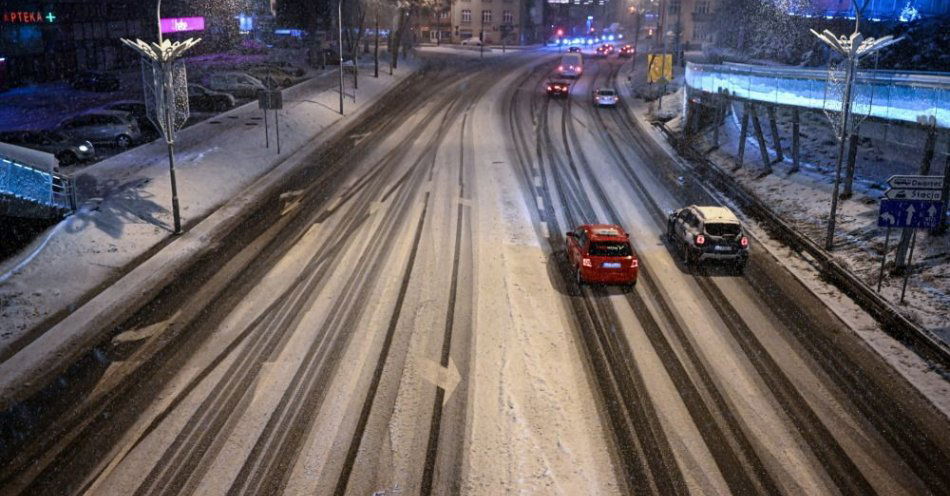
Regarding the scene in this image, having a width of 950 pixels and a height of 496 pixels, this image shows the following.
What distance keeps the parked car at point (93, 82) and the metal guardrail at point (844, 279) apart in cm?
4248

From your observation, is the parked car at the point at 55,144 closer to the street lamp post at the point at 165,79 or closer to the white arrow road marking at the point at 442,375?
the street lamp post at the point at 165,79

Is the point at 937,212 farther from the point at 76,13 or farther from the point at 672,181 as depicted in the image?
the point at 76,13

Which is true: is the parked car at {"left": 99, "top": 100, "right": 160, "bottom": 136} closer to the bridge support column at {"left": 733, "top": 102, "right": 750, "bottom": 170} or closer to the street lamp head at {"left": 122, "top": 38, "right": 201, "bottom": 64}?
the street lamp head at {"left": 122, "top": 38, "right": 201, "bottom": 64}

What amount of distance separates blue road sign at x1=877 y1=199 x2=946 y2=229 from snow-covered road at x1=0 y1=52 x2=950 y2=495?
106 inches

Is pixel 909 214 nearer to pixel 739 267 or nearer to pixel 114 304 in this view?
pixel 739 267

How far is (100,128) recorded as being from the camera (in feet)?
108

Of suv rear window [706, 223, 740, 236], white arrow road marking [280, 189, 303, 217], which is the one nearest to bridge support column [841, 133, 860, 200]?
suv rear window [706, 223, 740, 236]

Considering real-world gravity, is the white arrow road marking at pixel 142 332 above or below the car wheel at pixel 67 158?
below

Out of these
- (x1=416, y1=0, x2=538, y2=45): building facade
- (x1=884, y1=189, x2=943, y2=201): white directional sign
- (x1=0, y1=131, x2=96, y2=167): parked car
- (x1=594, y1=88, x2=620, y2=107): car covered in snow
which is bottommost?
(x1=0, y1=131, x2=96, y2=167): parked car

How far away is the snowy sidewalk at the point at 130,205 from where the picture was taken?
17.8 m

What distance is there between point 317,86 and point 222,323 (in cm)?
3782

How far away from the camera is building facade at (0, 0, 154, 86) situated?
51.7m

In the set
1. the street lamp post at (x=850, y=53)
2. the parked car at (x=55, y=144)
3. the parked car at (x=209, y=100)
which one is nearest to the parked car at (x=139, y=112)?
the parked car at (x=209, y=100)

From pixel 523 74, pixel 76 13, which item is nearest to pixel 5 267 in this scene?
pixel 76 13
